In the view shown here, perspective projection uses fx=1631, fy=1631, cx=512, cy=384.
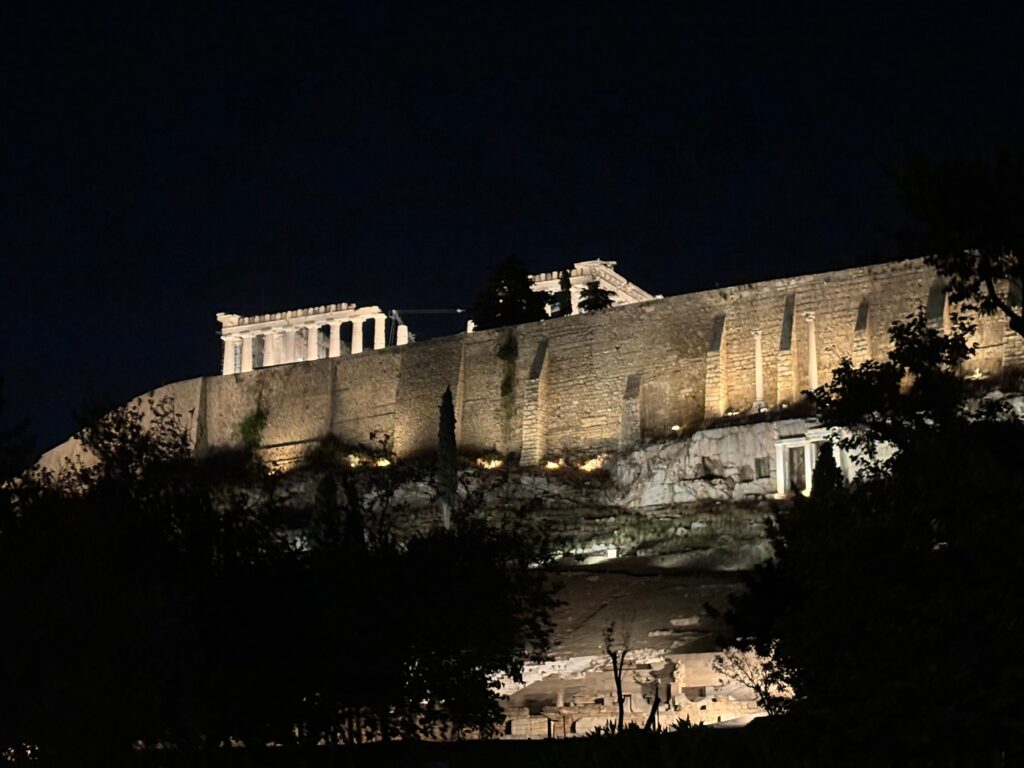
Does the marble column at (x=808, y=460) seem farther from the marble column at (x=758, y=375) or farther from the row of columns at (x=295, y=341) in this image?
the row of columns at (x=295, y=341)

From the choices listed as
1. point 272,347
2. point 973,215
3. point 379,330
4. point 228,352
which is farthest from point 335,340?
point 973,215

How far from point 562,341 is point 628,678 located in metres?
26.3

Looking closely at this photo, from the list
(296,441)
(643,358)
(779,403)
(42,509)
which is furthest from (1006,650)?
(296,441)

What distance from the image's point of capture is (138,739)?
21.9 metres

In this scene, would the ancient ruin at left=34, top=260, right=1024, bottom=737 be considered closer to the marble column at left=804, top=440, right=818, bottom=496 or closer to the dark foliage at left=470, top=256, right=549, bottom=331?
the marble column at left=804, top=440, right=818, bottom=496

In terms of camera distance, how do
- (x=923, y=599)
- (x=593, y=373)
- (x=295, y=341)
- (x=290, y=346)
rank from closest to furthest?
(x=923, y=599), (x=593, y=373), (x=290, y=346), (x=295, y=341)

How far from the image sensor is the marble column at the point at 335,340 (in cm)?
7481

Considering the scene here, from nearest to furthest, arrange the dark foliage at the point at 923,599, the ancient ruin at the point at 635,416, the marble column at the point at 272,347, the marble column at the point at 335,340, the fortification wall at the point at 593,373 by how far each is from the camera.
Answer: the dark foliage at the point at 923,599 < the ancient ruin at the point at 635,416 < the fortification wall at the point at 593,373 < the marble column at the point at 335,340 < the marble column at the point at 272,347

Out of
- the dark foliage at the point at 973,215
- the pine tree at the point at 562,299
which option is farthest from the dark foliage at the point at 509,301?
the dark foliage at the point at 973,215

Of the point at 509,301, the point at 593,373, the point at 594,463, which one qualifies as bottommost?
the point at 594,463

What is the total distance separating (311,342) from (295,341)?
1129mm

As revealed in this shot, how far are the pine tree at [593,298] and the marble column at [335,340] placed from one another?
39.0ft

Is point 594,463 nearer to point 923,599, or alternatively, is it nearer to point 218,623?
point 218,623

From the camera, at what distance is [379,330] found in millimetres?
75125
